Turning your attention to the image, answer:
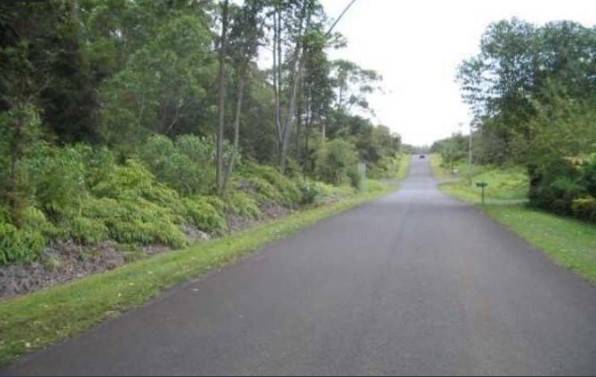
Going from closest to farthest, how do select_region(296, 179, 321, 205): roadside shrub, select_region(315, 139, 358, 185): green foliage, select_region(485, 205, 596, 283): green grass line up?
1. select_region(485, 205, 596, 283): green grass
2. select_region(296, 179, 321, 205): roadside shrub
3. select_region(315, 139, 358, 185): green foliage

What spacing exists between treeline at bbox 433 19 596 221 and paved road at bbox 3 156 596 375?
44.3 ft

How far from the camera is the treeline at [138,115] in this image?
1242 centimetres

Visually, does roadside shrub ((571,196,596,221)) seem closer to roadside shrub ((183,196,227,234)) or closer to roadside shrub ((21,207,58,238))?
roadside shrub ((183,196,227,234))

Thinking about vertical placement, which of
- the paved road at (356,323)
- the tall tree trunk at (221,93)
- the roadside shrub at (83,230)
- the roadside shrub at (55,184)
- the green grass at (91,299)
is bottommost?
the green grass at (91,299)

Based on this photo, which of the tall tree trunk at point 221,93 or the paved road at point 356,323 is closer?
the paved road at point 356,323

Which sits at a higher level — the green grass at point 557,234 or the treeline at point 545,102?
the treeline at point 545,102

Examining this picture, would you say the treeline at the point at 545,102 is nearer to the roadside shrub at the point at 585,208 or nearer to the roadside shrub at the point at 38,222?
the roadside shrub at the point at 585,208

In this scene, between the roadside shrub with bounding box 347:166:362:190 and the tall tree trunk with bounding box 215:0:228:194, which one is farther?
the roadside shrub with bounding box 347:166:362:190

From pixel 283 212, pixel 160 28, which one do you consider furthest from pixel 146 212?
pixel 160 28

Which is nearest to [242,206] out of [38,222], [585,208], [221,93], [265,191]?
[221,93]

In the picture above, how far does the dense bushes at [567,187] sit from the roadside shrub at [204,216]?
12.4 m

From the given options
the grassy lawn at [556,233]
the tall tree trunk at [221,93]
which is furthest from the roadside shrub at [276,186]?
the grassy lawn at [556,233]

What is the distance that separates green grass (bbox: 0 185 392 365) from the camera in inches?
263

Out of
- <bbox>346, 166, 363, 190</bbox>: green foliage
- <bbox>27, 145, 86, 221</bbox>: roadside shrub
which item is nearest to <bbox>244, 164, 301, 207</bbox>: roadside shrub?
<bbox>27, 145, 86, 221</bbox>: roadside shrub
